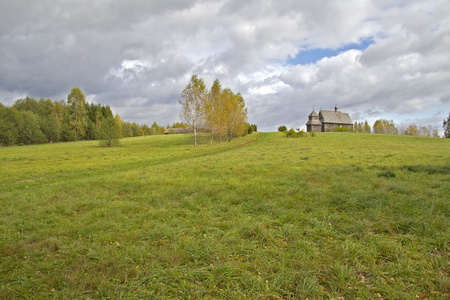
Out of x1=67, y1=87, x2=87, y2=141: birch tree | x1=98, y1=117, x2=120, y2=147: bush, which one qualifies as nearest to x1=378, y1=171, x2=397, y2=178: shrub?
x1=98, y1=117, x2=120, y2=147: bush

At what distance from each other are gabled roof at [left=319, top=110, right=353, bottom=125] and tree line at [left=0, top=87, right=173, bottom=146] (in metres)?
63.3

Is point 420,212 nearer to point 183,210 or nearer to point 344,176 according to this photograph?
point 344,176

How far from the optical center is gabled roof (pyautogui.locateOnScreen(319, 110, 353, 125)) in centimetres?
7506

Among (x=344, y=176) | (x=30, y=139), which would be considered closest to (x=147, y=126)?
(x=30, y=139)

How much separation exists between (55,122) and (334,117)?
89.0m

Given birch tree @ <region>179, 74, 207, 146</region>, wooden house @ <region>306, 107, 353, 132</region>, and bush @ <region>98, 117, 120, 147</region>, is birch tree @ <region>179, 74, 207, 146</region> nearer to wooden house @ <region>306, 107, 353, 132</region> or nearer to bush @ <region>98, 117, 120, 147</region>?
bush @ <region>98, 117, 120, 147</region>

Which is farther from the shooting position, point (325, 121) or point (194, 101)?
point (325, 121)

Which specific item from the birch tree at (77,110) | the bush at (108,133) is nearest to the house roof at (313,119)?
the bush at (108,133)

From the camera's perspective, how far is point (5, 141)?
53344 mm

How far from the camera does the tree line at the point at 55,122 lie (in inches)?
2064

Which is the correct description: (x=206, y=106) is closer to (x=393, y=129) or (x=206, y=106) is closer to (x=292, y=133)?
(x=292, y=133)

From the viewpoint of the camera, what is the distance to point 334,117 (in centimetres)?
7644

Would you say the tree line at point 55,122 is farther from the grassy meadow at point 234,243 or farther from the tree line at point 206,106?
the grassy meadow at point 234,243

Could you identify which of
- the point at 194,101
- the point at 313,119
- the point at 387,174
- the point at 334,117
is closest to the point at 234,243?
the point at 387,174
